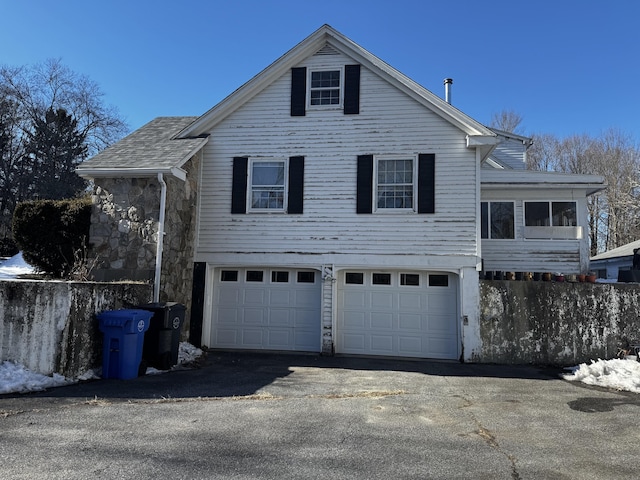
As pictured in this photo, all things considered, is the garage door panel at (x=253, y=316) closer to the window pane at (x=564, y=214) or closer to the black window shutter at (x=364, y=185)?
the black window shutter at (x=364, y=185)

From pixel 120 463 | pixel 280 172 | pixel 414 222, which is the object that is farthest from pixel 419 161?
pixel 120 463

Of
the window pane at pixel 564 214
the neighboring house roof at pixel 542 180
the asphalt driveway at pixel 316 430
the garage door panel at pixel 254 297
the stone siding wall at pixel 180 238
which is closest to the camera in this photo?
the asphalt driveway at pixel 316 430

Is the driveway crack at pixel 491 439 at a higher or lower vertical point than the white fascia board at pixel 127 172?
lower

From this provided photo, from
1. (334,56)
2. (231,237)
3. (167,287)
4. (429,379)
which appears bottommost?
(429,379)

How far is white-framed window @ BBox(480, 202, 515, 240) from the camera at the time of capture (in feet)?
45.3

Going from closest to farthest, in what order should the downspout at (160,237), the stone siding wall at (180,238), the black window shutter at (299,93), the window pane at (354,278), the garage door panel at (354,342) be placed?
the downspout at (160,237) → the stone siding wall at (180,238) → the garage door panel at (354,342) → the window pane at (354,278) → the black window shutter at (299,93)

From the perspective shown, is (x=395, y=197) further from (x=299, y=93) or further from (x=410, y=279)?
(x=299, y=93)

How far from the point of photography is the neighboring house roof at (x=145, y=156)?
33.6 ft

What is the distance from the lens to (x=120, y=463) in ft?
13.5

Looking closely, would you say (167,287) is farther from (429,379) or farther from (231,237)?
(429,379)

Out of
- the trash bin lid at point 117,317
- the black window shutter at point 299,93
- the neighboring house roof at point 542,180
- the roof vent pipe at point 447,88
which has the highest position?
the roof vent pipe at point 447,88

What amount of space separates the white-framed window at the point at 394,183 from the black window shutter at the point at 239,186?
3.37 meters

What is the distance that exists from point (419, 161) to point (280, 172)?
3561 millimetres

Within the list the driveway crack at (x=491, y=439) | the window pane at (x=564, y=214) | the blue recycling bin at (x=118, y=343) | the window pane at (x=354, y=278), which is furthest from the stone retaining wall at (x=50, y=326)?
the window pane at (x=564, y=214)
